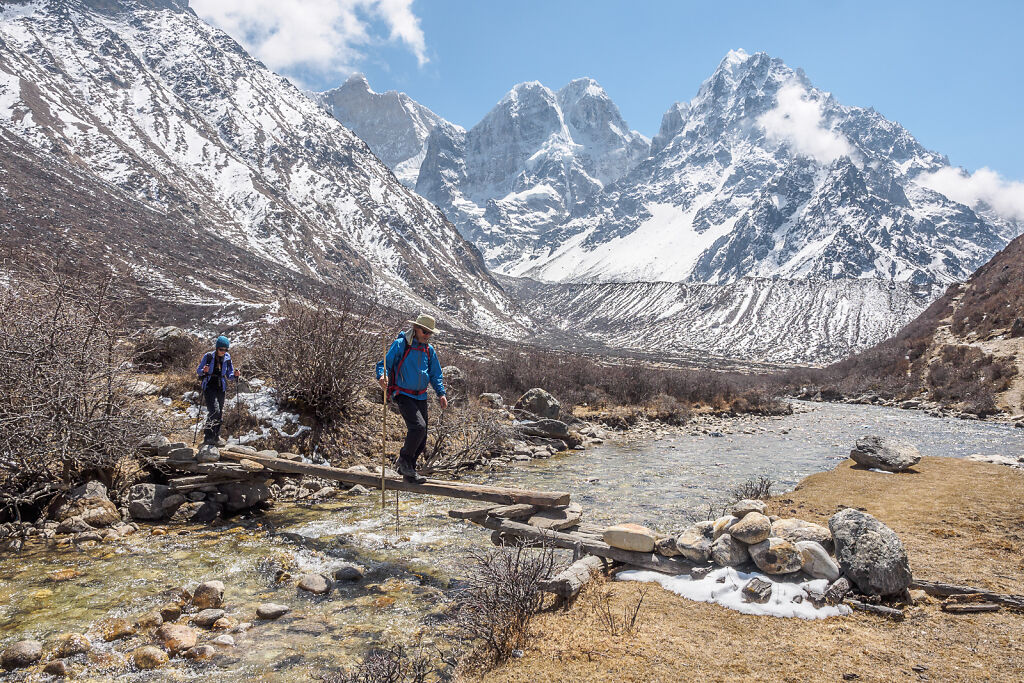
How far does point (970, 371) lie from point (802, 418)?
32.5 ft

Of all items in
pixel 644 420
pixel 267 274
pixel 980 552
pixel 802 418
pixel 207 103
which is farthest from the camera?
pixel 207 103

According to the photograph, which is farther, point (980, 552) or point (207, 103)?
point (207, 103)

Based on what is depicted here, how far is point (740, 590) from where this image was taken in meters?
5.42

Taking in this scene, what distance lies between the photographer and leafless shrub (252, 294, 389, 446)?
47.6 ft

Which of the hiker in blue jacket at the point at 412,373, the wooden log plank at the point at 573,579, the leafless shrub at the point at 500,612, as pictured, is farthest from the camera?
the hiker in blue jacket at the point at 412,373

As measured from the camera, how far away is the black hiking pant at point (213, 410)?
10953mm

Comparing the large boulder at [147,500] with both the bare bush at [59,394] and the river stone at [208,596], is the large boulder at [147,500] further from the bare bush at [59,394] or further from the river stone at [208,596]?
the river stone at [208,596]

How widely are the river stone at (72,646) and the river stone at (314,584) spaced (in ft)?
6.66

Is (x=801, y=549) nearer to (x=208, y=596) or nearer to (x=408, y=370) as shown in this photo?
(x=408, y=370)

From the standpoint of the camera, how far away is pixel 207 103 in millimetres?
148500

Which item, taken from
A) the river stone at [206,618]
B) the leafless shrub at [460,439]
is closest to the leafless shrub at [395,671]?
the river stone at [206,618]

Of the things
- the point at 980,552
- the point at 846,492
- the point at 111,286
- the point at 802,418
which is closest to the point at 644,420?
the point at 802,418

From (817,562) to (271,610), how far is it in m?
5.54

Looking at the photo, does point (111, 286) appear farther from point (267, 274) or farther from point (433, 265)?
point (433, 265)
